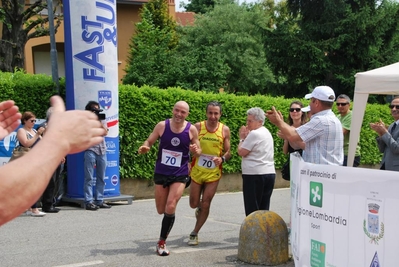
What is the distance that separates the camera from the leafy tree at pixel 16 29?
18094 millimetres

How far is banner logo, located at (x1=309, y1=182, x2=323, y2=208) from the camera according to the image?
17.2 ft

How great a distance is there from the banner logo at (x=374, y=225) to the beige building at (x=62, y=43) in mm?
26901

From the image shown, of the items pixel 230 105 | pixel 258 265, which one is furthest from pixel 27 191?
pixel 230 105

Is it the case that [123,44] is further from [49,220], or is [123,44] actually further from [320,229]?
[320,229]

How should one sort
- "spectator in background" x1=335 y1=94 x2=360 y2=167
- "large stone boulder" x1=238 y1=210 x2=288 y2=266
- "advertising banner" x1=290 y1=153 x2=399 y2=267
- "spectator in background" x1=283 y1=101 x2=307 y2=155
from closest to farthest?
"advertising banner" x1=290 y1=153 x2=399 y2=267, "large stone boulder" x1=238 y1=210 x2=288 y2=266, "spectator in background" x1=283 y1=101 x2=307 y2=155, "spectator in background" x1=335 y1=94 x2=360 y2=167

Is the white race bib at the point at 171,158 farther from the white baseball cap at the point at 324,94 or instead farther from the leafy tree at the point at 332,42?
the leafy tree at the point at 332,42

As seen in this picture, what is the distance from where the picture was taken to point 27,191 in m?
1.61

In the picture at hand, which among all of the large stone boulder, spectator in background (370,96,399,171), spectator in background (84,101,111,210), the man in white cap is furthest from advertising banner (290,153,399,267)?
spectator in background (84,101,111,210)

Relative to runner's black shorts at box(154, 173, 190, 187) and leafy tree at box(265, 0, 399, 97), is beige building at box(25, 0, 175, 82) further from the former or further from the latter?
runner's black shorts at box(154, 173, 190, 187)

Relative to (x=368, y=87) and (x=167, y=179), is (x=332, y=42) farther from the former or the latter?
(x=167, y=179)

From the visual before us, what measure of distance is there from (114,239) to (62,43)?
24971 mm

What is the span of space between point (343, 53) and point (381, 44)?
1934 millimetres

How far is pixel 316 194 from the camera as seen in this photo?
5.34 meters

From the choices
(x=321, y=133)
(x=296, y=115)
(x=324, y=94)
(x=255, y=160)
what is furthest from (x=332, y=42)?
(x=321, y=133)
